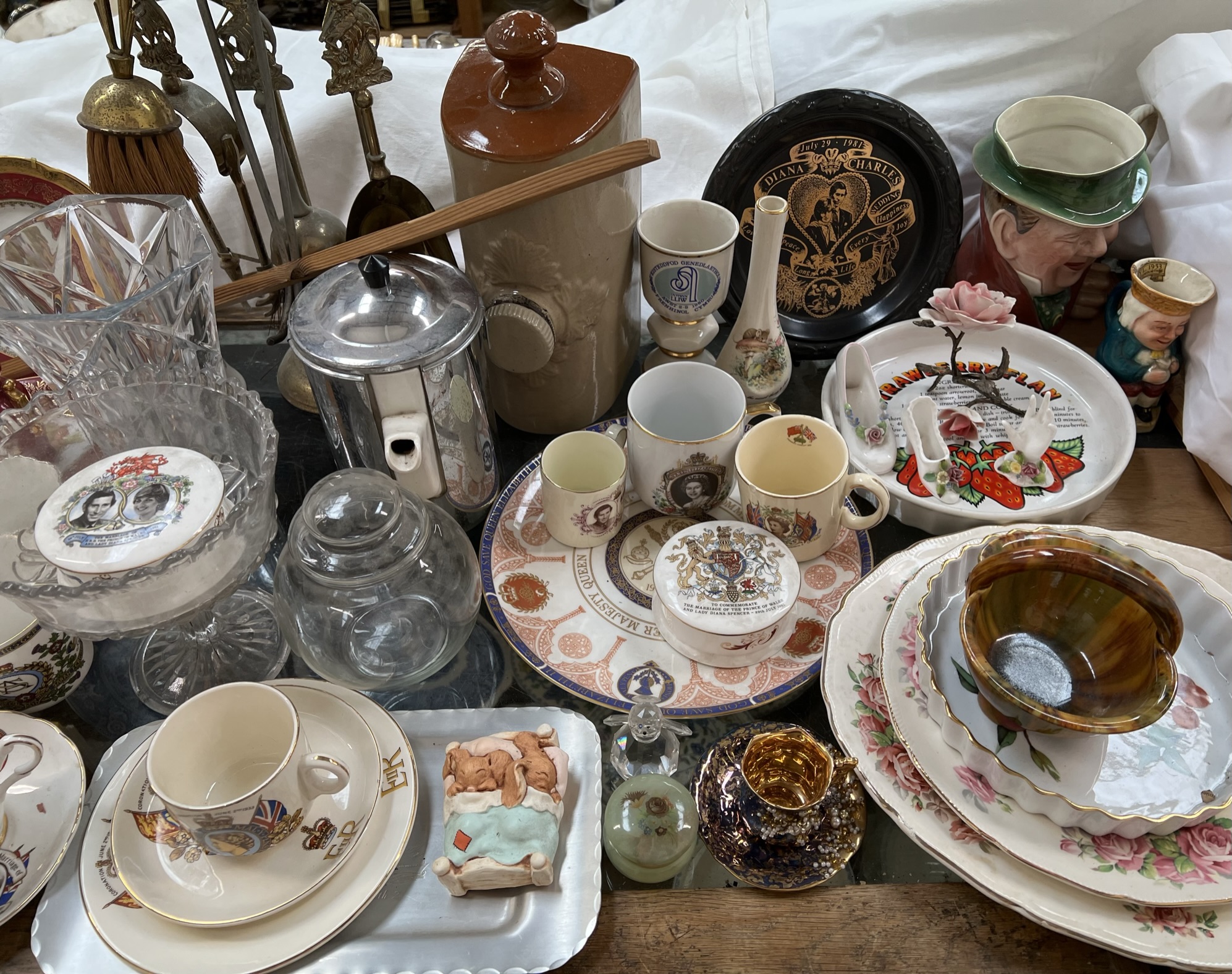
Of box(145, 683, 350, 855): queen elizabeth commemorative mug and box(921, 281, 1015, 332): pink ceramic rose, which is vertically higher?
box(921, 281, 1015, 332): pink ceramic rose

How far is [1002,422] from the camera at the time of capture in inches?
31.0

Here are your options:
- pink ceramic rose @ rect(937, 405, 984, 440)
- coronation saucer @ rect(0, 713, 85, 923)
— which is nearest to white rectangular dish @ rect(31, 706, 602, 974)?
coronation saucer @ rect(0, 713, 85, 923)

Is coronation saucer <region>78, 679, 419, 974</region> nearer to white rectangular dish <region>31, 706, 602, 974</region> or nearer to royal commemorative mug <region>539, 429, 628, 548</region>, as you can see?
white rectangular dish <region>31, 706, 602, 974</region>

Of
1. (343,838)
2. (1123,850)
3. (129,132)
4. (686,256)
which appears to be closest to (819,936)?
(1123,850)

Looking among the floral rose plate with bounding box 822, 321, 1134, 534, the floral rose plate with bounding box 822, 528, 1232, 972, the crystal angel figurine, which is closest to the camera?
the floral rose plate with bounding box 822, 528, 1232, 972

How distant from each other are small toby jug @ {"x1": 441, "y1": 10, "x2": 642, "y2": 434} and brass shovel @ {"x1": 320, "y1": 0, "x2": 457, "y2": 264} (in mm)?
60

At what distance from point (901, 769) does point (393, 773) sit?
31 cm

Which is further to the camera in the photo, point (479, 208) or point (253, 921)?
point (479, 208)

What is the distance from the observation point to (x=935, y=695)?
526 millimetres

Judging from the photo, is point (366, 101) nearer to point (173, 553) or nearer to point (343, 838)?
point (173, 553)

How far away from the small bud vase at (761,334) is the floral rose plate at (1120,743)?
266 mm

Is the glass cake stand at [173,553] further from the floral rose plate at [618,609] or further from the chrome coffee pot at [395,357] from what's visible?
the floral rose plate at [618,609]

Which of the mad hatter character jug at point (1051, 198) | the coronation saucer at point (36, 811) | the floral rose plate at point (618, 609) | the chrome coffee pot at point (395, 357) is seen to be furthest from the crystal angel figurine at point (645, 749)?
the mad hatter character jug at point (1051, 198)

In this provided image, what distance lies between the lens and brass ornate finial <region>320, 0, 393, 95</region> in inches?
25.3
